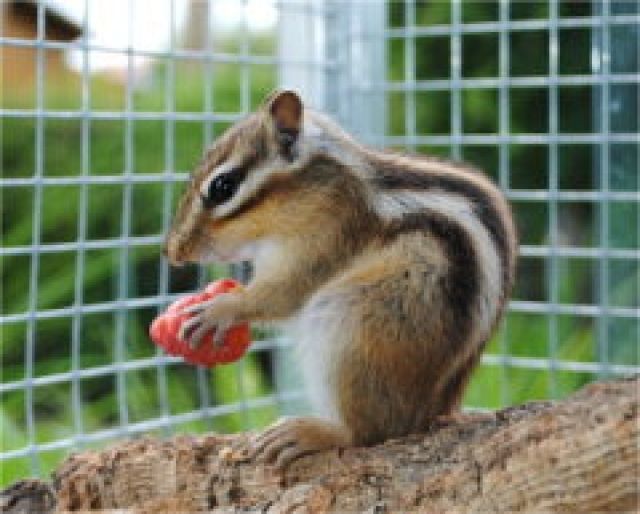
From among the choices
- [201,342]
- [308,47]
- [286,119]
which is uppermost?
[308,47]

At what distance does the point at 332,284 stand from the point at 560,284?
8.17 ft

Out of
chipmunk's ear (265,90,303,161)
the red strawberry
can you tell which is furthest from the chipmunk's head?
the red strawberry

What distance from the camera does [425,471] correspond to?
2486 millimetres

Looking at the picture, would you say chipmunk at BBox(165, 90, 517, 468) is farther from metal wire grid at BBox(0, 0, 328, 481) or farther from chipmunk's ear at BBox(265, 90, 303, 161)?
metal wire grid at BBox(0, 0, 328, 481)

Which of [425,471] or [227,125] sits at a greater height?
[227,125]

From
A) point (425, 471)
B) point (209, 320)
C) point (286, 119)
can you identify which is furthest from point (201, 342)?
point (425, 471)

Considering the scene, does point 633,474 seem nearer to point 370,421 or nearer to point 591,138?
point 370,421

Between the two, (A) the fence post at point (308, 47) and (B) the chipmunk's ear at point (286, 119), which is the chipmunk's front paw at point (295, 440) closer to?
(B) the chipmunk's ear at point (286, 119)

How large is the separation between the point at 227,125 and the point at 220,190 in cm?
238

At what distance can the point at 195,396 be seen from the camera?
17.5 ft

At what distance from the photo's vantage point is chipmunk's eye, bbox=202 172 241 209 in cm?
290

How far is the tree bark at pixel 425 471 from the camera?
2016mm

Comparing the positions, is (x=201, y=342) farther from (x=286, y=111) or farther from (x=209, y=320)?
(x=286, y=111)

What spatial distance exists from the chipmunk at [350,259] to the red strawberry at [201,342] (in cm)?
3
